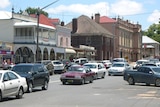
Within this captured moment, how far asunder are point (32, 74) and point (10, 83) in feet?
17.1

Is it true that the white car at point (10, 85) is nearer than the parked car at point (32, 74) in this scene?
Yes

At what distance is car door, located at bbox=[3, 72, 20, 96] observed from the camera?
1812 centimetres

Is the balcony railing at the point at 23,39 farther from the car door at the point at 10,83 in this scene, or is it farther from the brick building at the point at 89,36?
the car door at the point at 10,83

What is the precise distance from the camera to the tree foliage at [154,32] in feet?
540

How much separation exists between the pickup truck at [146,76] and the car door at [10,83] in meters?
14.1

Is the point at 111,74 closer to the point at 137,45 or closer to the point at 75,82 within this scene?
the point at 75,82

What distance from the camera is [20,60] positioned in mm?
64688

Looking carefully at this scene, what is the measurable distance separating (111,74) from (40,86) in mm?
23549

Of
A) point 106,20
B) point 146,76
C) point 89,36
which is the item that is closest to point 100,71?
point 146,76

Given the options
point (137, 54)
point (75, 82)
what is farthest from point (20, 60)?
point (137, 54)

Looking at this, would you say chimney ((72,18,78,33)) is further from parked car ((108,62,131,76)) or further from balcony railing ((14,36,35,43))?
parked car ((108,62,131,76))

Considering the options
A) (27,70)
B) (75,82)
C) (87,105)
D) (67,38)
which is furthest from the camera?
(67,38)

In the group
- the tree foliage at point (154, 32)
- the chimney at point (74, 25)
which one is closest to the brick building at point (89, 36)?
the chimney at point (74, 25)

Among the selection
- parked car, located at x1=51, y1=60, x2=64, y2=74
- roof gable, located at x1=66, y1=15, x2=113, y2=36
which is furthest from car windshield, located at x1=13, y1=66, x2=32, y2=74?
roof gable, located at x1=66, y1=15, x2=113, y2=36
